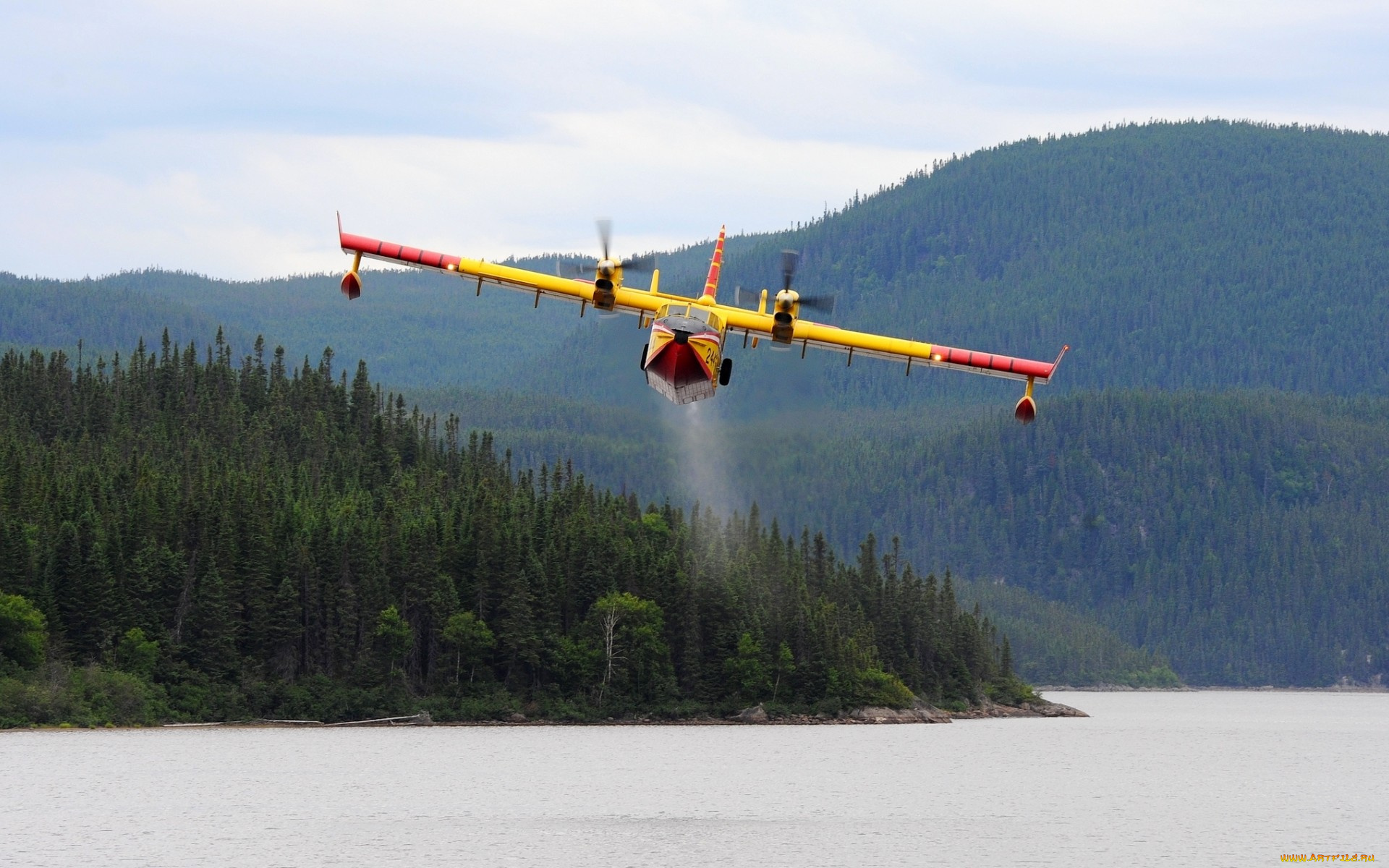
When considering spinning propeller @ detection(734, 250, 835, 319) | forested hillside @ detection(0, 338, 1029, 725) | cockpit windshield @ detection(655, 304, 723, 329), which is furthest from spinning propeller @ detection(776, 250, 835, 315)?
forested hillside @ detection(0, 338, 1029, 725)

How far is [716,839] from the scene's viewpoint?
297 feet

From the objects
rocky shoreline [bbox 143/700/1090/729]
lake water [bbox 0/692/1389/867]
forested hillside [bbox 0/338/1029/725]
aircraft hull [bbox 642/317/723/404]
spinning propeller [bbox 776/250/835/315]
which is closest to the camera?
aircraft hull [bbox 642/317/723/404]

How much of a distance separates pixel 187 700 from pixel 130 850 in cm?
5777

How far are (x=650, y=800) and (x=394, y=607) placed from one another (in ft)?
155

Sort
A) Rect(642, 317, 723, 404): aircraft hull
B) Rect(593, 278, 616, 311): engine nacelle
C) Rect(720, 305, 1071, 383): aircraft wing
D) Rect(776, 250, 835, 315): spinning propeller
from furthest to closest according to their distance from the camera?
Rect(720, 305, 1071, 383): aircraft wing
Rect(593, 278, 616, 311): engine nacelle
Rect(776, 250, 835, 315): spinning propeller
Rect(642, 317, 723, 404): aircraft hull

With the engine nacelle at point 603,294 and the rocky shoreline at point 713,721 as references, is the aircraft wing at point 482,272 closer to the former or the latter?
the engine nacelle at point 603,294

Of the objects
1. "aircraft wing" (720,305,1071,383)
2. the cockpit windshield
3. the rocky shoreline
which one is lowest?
the rocky shoreline

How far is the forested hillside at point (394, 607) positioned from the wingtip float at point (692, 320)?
4586cm

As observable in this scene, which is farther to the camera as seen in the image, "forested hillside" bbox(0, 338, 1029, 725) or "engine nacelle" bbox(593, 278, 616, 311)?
"forested hillside" bbox(0, 338, 1029, 725)

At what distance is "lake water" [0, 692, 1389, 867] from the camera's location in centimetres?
8525

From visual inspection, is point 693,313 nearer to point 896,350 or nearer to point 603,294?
point 603,294

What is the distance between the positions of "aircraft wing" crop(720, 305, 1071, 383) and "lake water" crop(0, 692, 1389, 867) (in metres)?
20.7

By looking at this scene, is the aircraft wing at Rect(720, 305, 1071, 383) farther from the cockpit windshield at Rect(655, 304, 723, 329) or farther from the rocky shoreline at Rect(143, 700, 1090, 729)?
the rocky shoreline at Rect(143, 700, 1090, 729)

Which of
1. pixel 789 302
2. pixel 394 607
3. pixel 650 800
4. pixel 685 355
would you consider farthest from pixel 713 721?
pixel 685 355
